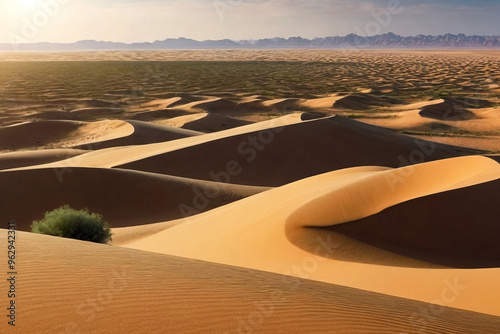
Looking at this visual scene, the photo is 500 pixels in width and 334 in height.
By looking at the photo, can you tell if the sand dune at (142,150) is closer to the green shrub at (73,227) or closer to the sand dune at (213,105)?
the green shrub at (73,227)

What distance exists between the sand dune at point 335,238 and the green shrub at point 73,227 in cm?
108

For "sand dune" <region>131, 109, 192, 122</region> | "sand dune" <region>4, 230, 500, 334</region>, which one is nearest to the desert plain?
"sand dune" <region>4, 230, 500, 334</region>

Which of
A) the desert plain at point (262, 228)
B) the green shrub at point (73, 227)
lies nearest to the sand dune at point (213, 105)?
the desert plain at point (262, 228)

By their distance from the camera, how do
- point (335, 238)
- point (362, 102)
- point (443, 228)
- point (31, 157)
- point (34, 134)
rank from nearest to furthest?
point (335, 238), point (443, 228), point (31, 157), point (34, 134), point (362, 102)

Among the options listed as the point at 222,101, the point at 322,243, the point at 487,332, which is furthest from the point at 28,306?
the point at 222,101

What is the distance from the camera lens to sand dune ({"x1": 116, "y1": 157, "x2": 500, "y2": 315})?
23.9ft

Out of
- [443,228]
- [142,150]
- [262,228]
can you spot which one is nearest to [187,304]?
[262,228]

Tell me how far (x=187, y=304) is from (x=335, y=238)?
5463mm

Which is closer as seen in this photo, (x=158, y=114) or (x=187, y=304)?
(x=187, y=304)

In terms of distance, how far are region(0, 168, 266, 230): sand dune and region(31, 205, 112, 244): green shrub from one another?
3904mm

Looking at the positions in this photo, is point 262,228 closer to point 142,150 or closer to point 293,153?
point 293,153

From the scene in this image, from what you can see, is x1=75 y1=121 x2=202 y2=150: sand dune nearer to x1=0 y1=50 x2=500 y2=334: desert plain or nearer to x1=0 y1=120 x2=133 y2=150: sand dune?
x1=0 y1=50 x2=500 y2=334: desert plain

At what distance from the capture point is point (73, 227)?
9.91 meters

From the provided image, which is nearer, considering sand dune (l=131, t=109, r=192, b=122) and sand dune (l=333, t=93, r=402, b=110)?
sand dune (l=131, t=109, r=192, b=122)
